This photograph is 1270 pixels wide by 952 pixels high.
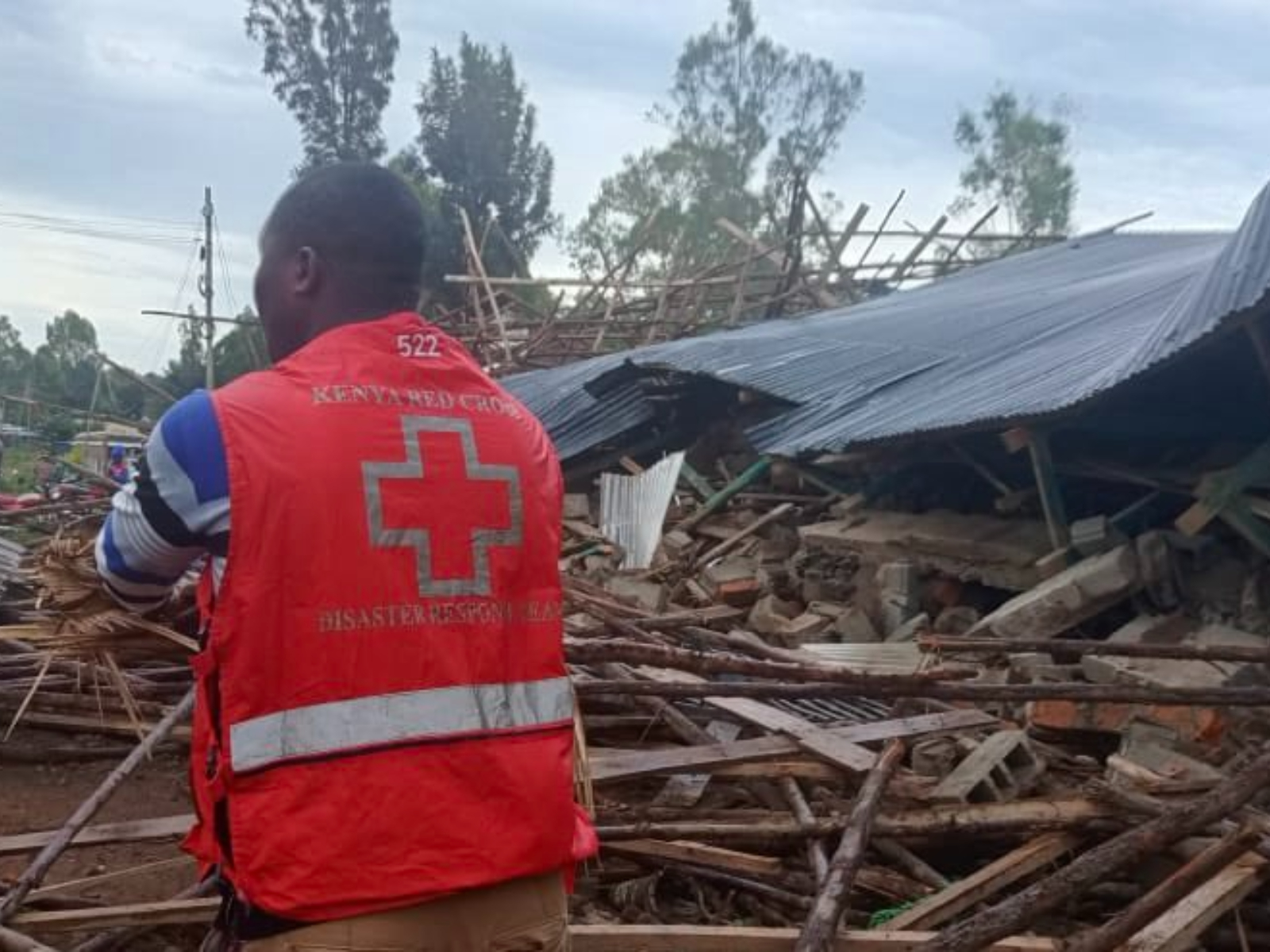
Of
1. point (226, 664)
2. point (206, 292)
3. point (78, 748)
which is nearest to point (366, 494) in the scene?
point (226, 664)

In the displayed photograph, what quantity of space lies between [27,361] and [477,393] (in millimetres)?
53379

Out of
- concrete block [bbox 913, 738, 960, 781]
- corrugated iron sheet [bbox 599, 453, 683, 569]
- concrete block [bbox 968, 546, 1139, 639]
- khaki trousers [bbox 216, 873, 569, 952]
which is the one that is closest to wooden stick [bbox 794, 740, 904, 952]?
concrete block [bbox 913, 738, 960, 781]

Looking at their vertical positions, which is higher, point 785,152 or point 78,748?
point 785,152

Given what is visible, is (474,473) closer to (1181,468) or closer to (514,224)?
(1181,468)

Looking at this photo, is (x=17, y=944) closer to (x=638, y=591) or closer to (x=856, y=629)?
(x=856, y=629)

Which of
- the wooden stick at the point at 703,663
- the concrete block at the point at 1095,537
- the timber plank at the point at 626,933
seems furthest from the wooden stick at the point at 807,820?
the concrete block at the point at 1095,537

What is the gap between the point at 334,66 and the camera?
3762cm

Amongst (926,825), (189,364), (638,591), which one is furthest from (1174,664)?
(189,364)

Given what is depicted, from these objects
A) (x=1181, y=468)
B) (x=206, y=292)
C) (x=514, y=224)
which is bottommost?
(x=1181, y=468)

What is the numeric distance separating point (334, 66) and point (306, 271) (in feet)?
127

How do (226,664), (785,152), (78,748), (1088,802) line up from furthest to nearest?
(785,152) → (78,748) → (1088,802) → (226,664)

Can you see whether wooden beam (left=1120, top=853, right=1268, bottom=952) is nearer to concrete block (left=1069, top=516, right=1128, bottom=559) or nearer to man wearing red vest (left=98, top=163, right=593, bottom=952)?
man wearing red vest (left=98, top=163, right=593, bottom=952)

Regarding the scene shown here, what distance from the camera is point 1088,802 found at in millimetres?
3684

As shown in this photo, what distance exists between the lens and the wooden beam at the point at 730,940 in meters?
2.99
